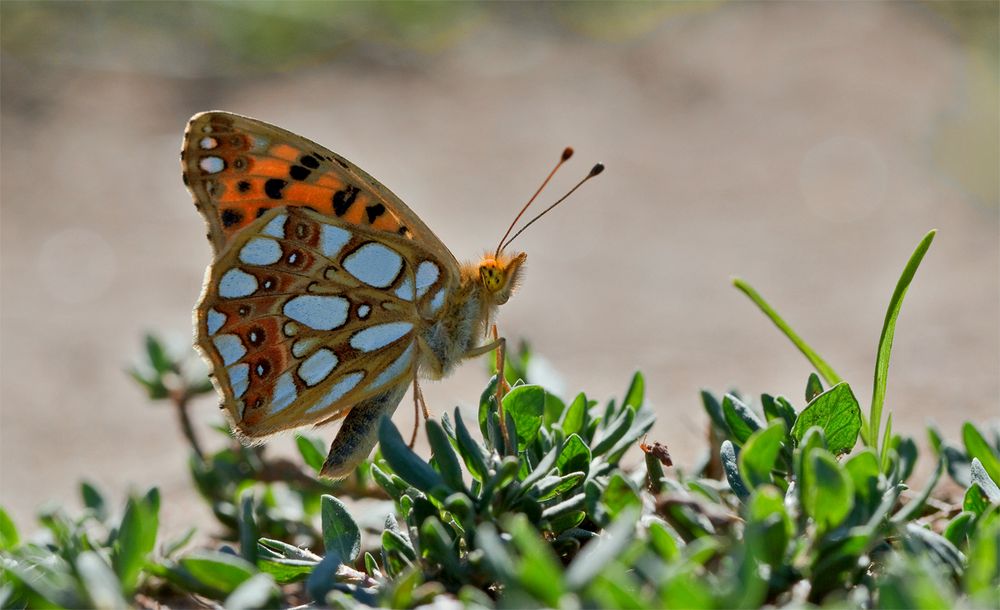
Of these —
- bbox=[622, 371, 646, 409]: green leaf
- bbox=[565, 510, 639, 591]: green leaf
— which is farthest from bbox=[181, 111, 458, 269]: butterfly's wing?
bbox=[565, 510, 639, 591]: green leaf

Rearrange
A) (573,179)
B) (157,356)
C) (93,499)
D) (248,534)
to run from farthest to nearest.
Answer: (573,179) → (157,356) → (93,499) → (248,534)

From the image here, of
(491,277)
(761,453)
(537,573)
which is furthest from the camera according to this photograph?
(491,277)

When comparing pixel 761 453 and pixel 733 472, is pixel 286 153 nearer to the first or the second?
pixel 733 472

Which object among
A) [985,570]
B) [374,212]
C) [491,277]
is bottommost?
[985,570]

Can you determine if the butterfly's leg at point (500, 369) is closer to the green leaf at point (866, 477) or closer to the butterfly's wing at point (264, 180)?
the butterfly's wing at point (264, 180)

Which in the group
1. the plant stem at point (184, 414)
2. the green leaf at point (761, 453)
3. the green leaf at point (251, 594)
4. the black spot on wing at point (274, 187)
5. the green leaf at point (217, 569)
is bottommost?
the green leaf at point (251, 594)

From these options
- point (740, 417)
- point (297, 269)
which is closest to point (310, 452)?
point (297, 269)

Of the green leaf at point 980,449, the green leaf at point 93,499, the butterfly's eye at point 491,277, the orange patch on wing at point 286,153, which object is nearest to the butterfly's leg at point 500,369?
the butterfly's eye at point 491,277
